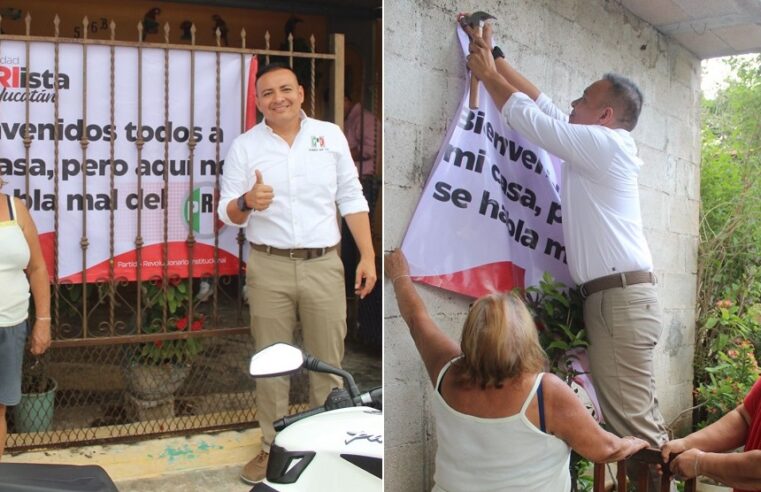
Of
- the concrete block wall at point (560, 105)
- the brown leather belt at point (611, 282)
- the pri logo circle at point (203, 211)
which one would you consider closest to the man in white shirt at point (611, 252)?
the brown leather belt at point (611, 282)

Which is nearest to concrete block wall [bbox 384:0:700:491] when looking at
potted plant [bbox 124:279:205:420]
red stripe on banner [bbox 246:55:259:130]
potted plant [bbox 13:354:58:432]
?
red stripe on banner [bbox 246:55:259:130]

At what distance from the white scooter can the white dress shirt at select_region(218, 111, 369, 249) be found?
0.62 metres

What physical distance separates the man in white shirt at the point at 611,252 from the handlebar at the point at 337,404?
2.22 feet

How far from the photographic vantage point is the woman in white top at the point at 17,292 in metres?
1.44

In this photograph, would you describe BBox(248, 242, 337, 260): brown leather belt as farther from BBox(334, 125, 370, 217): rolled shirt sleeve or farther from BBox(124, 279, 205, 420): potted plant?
BBox(124, 279, 205, 420): potted plant

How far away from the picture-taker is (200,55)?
1.76m

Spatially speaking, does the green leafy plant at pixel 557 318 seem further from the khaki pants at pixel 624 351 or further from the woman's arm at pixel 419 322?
the woman's arm at pixel 419 322

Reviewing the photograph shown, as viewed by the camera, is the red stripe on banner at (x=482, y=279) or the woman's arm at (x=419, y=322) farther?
the red stripe on banner at (x=482, y=279)

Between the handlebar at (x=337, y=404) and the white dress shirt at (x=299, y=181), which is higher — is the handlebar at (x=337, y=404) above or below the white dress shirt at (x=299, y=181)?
below

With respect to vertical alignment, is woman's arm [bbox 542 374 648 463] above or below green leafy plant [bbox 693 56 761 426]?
below

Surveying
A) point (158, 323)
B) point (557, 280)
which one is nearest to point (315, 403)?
point (158, 323)

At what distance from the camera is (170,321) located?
6.41 feet

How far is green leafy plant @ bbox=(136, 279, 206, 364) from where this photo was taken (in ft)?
6.27

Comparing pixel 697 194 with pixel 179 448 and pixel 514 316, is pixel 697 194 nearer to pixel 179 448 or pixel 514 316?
pixel 514 316
